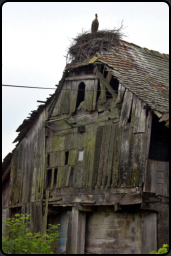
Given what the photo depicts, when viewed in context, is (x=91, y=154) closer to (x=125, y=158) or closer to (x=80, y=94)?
(x=125, y=158)

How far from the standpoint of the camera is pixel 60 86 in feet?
58.6

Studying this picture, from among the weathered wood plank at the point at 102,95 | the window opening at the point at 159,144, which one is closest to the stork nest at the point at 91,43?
the weathered wood plank at the point at 102,95

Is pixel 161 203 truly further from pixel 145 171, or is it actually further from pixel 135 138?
pixel 135 138

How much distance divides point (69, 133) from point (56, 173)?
5.43 feet

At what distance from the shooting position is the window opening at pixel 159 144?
15.4 metres

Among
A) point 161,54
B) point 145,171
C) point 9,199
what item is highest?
point 161,54

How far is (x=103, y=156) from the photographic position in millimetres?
15703

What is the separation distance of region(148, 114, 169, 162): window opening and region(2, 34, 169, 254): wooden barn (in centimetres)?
3

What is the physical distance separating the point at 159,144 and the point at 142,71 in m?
3.11

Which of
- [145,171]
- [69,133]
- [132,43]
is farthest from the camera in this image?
[132,43]

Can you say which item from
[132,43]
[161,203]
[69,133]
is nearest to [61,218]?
[69,133]

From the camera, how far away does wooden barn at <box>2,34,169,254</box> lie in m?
14.4

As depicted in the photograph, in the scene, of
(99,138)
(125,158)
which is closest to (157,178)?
(125,158)

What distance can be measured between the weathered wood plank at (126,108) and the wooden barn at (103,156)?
33 millimetres
